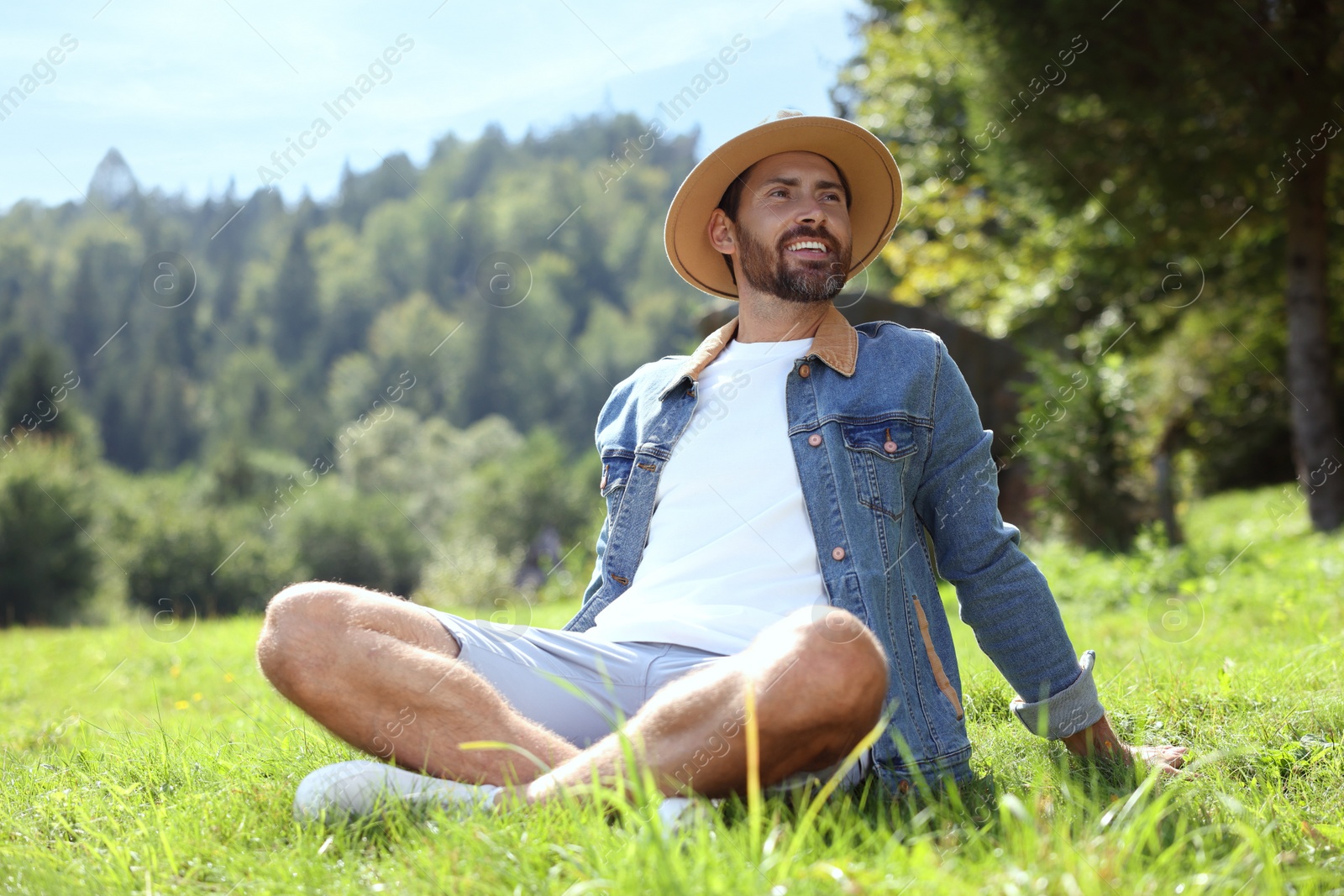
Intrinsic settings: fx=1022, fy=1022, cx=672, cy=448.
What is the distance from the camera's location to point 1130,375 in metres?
8.55

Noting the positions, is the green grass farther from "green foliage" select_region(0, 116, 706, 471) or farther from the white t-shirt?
"green foliage" select_region(0, 116, 706, 471)

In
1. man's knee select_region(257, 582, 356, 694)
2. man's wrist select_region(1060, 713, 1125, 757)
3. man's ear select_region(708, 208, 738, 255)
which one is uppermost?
man's ear select_region(708, 208, 738, 255)

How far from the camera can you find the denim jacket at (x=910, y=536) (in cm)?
239

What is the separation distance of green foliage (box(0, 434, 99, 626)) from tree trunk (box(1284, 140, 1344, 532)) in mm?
26278

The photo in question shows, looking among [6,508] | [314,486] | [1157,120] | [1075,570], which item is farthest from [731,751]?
[314,486]

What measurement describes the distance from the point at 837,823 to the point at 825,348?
1301 millimetres

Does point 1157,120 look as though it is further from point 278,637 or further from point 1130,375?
point 278,637

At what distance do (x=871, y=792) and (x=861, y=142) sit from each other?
1.91 metres

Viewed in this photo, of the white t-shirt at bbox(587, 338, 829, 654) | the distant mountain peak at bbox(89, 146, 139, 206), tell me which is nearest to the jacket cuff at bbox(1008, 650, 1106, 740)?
the white t-shirt at bbox(587, 338, 829, 654)

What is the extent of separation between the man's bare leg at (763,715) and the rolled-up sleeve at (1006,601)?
24.6 inches

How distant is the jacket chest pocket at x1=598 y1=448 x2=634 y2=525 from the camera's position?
9.48 ft

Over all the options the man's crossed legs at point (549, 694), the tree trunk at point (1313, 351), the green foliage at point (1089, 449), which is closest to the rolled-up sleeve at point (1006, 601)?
the man's crossed legs at point (549, 694)

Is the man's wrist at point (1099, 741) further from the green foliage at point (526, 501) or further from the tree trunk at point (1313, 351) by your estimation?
the green foliage at point (526, 501)

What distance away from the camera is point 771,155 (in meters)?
3.20
